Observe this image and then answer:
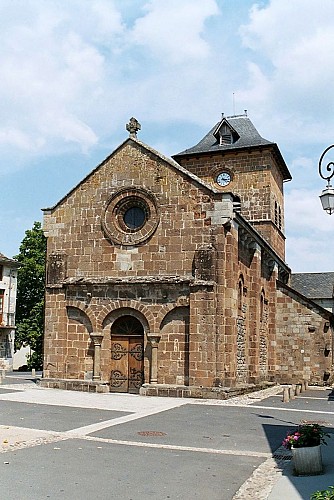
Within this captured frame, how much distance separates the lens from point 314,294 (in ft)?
120

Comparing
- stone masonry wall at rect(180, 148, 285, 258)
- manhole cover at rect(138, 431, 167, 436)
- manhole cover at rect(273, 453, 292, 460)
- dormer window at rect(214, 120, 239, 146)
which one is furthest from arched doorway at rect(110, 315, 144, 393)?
dormer window at rect(214, 120, 239, 146)

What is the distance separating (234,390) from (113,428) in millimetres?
8444

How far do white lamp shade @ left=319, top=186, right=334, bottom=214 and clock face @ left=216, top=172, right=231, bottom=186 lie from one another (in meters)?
23.2

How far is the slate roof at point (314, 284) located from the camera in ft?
119

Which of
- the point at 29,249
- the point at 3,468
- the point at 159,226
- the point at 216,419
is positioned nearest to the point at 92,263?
the point at 159,226

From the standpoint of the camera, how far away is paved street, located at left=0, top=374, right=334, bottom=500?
24.3ft

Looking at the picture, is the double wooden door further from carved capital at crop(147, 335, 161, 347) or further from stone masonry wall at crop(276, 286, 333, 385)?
stone masonry wall at crop(276, 286, 333, 385)

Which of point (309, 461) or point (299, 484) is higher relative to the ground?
point (309, 461)

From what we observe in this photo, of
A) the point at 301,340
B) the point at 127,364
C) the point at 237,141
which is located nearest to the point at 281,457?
the point at 127,364

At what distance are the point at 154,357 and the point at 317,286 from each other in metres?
20.0

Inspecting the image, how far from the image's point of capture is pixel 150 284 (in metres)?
20.8

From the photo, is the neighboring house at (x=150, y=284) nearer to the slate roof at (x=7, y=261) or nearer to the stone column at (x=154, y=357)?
the stone column at (x=154, y=357)

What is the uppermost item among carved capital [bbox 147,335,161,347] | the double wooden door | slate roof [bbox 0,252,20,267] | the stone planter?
slate roof [bbox 0,252,20,267]

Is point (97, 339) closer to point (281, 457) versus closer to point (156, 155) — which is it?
point (156, 155)
